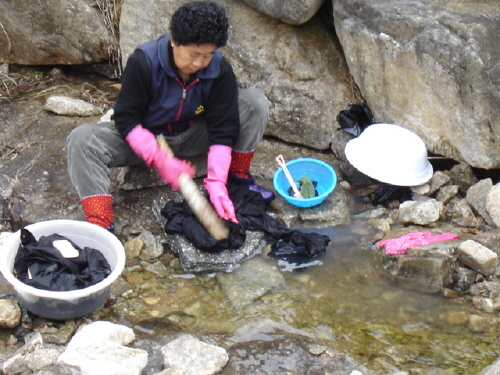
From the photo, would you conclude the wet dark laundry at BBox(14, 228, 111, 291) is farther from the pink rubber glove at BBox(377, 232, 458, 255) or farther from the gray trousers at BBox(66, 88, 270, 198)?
the pink rubber glove at BBox(377, 232, 458, 255)

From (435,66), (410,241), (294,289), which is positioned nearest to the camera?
(294,289)

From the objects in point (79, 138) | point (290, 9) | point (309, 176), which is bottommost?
point (309, 176)

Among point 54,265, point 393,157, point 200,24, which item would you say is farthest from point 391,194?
point 54,265

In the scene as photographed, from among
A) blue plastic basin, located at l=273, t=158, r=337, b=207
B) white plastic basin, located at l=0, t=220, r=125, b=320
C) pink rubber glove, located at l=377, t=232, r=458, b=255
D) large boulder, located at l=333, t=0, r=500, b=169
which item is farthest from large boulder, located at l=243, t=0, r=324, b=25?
white plastic basin, located at l=0, t=220, r=125, b=320

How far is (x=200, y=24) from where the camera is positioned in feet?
10.9

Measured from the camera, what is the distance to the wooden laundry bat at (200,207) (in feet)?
12.3

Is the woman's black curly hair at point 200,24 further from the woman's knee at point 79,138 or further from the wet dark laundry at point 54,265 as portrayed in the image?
the wet dark laundry at point 54,265

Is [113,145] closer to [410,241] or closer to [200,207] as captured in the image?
[200,207]

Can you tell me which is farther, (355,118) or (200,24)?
(355,118)

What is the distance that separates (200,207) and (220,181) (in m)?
0.31

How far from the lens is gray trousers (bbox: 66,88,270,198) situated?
12.4 ft

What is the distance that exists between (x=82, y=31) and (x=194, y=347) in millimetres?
3332

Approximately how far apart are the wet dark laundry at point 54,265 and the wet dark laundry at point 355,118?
7.11 ft

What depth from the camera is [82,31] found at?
17.7 ft
